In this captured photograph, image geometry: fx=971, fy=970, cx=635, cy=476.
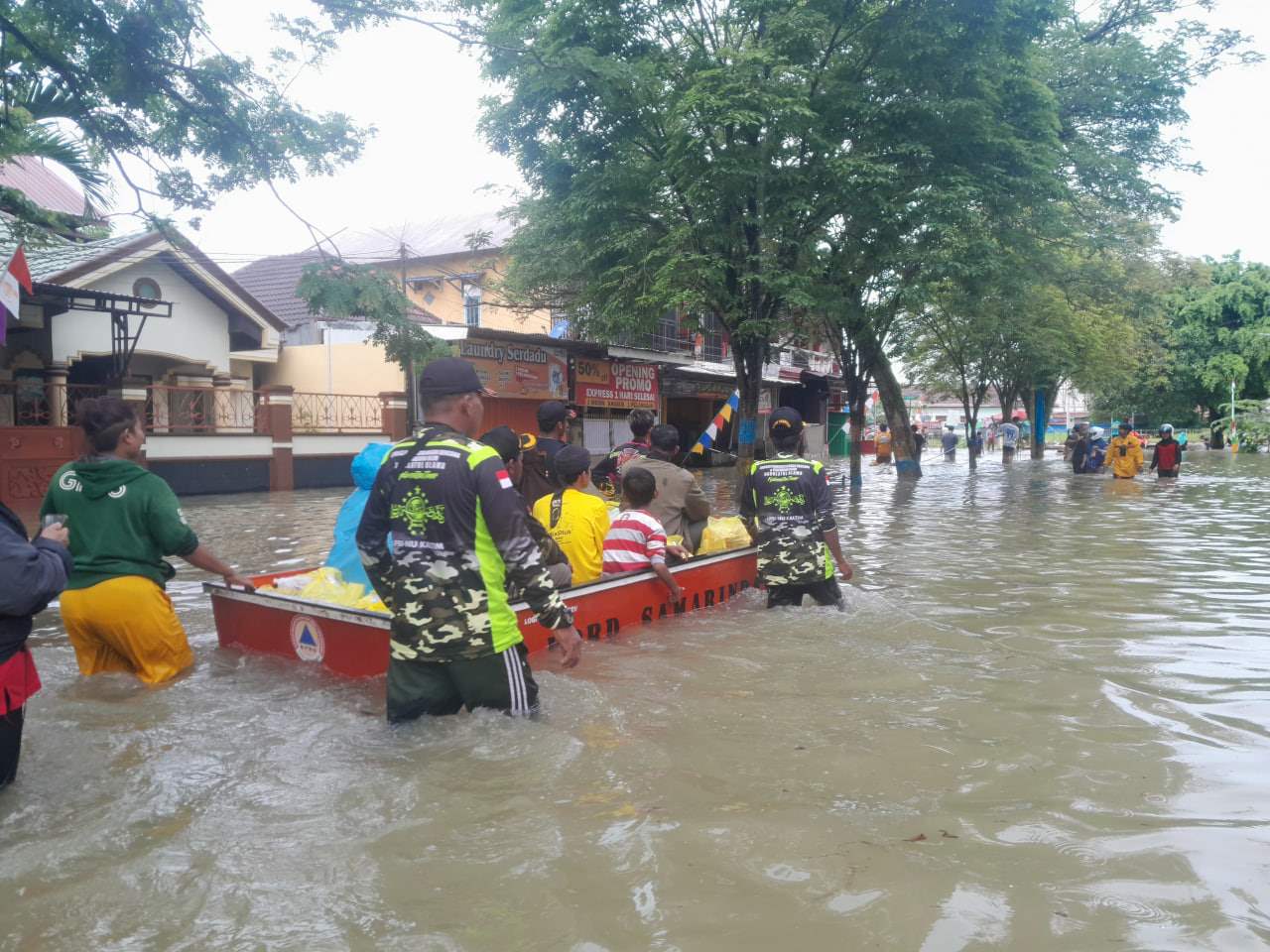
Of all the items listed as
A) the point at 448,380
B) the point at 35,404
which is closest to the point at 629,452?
the point at 448,380

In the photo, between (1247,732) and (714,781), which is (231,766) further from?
(1247,732)

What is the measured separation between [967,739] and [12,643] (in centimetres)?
405

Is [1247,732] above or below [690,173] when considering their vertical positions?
below

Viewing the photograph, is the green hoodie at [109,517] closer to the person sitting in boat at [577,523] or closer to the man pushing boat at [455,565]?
the man pushing boat at [455,565]

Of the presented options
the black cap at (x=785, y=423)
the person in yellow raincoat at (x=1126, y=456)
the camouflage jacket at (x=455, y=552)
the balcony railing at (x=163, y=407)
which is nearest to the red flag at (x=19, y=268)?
the black cap at (x=785, y=423)

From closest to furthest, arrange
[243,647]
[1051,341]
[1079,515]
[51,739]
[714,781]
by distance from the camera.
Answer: [714,781] → [51,739] → [243,647] → [1079,515] → [1051,341]

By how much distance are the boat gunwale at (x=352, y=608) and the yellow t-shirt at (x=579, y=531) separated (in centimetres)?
25

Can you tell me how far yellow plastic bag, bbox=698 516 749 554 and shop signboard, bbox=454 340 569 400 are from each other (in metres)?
16.2

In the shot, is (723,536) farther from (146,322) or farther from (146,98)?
(146,322)

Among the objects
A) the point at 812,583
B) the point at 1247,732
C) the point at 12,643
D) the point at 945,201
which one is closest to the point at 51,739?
the point at 12,643

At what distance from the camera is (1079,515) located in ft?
53.2

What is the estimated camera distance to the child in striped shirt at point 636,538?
7.05m

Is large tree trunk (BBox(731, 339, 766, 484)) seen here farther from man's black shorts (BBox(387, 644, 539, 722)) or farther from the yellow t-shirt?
man's black shorts (BBox(387, 644, 539, 722))

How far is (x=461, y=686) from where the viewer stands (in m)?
3.90
